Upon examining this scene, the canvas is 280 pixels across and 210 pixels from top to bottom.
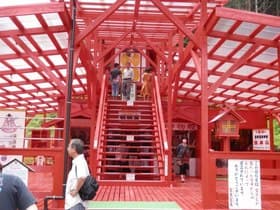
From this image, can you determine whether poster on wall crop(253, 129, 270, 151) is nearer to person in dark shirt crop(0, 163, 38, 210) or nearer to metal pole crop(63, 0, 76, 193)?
metal pole crop(63, 0, 76, 193)

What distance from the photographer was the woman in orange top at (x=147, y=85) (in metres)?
15.3

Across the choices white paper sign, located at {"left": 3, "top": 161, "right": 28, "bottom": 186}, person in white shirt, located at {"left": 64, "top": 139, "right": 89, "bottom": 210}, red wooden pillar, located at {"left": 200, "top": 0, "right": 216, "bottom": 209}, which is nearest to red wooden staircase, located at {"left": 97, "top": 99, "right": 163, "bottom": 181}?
red wooden pillar, located at {"left": 200, "top": 0, "right": 216, "bottom": 209}

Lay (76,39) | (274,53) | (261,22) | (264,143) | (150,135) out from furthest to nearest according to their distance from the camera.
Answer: (264,143)
(150,135)
(274,53)
(76,39)
(261,22)

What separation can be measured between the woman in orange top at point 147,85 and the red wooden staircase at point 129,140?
0.73 meters

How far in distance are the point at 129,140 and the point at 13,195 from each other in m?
9.41

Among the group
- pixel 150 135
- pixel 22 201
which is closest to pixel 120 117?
pixel 150 135

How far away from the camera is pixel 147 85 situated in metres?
15.5

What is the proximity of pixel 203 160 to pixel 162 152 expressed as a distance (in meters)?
3.67

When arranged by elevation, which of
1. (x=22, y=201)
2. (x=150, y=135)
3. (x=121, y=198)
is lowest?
(x=121, y=198)

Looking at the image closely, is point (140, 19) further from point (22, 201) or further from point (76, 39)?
point (22, 201)

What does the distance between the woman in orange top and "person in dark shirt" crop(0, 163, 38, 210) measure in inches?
499

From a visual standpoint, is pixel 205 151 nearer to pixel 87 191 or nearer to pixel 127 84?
pixel 87 191

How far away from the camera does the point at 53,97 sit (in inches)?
706

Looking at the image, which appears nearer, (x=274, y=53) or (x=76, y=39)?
(x=76, y=39)
